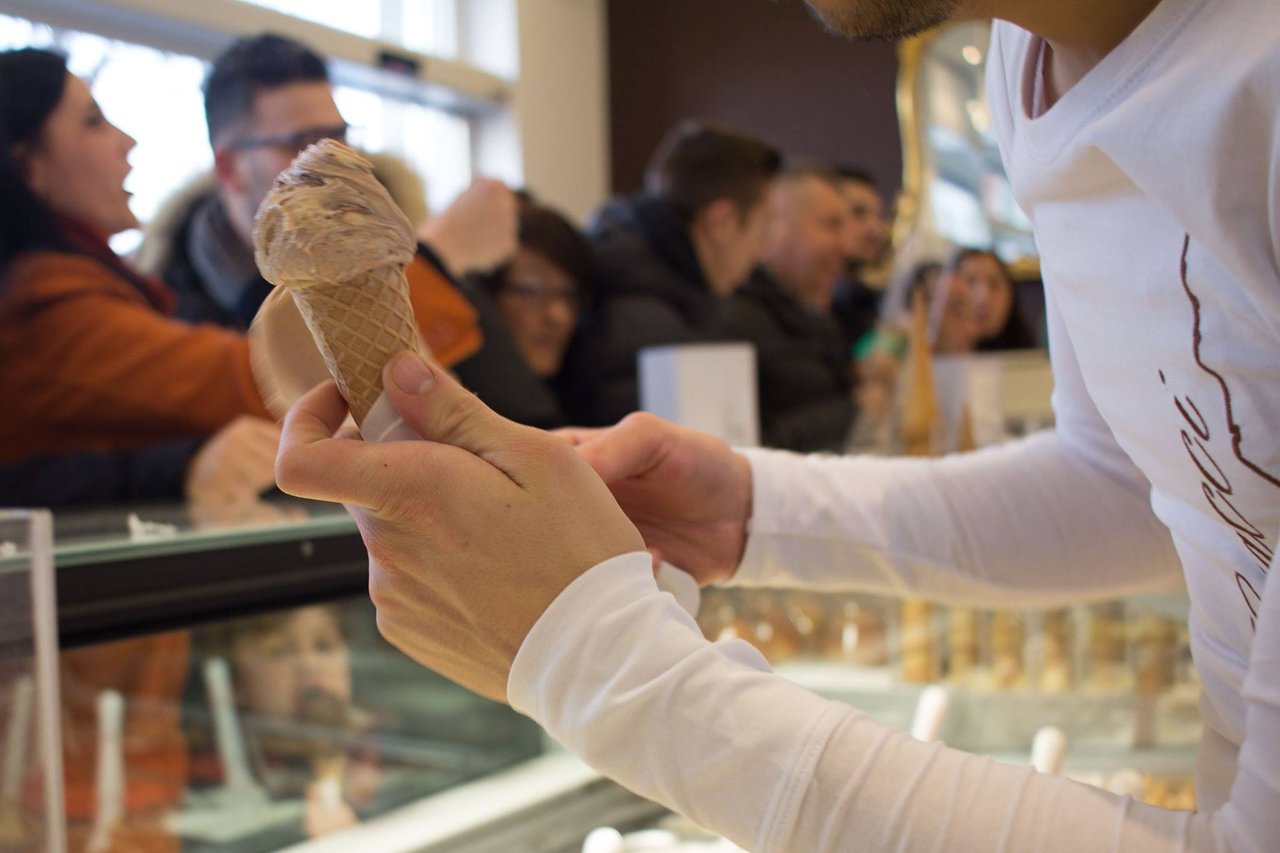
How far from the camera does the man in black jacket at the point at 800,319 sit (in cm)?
252

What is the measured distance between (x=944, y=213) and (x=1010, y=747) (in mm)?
3494

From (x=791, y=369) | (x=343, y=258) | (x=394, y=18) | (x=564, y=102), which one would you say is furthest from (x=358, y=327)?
(x=564, y=102)

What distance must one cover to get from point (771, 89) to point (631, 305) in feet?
8.97

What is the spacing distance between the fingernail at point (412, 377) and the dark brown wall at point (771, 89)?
396 cm

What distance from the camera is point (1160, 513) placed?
79 centimetres

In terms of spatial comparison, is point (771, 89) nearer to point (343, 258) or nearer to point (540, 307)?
point (540, 307)

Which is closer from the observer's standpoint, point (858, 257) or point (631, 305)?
point (631, 305)

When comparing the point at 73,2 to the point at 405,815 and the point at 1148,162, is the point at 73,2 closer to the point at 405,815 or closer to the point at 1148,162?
the point at 405,815

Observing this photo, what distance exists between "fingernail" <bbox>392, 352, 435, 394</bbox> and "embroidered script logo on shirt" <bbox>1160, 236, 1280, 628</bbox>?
0.41m

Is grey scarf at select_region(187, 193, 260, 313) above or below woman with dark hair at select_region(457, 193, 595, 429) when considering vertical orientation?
above

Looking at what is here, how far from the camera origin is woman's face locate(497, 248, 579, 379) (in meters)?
2.22

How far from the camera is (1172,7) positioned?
605mm

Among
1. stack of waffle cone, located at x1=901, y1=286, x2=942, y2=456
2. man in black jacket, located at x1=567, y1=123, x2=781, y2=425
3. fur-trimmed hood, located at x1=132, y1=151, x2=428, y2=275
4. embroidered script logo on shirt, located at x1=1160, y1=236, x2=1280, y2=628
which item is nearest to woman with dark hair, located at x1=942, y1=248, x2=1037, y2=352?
man in black jacket, located at x1=567, y1=123, x2=781, y2=425

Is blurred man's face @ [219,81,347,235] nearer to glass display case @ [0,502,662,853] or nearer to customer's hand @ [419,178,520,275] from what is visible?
glass display case @ [0,502,662,853]
